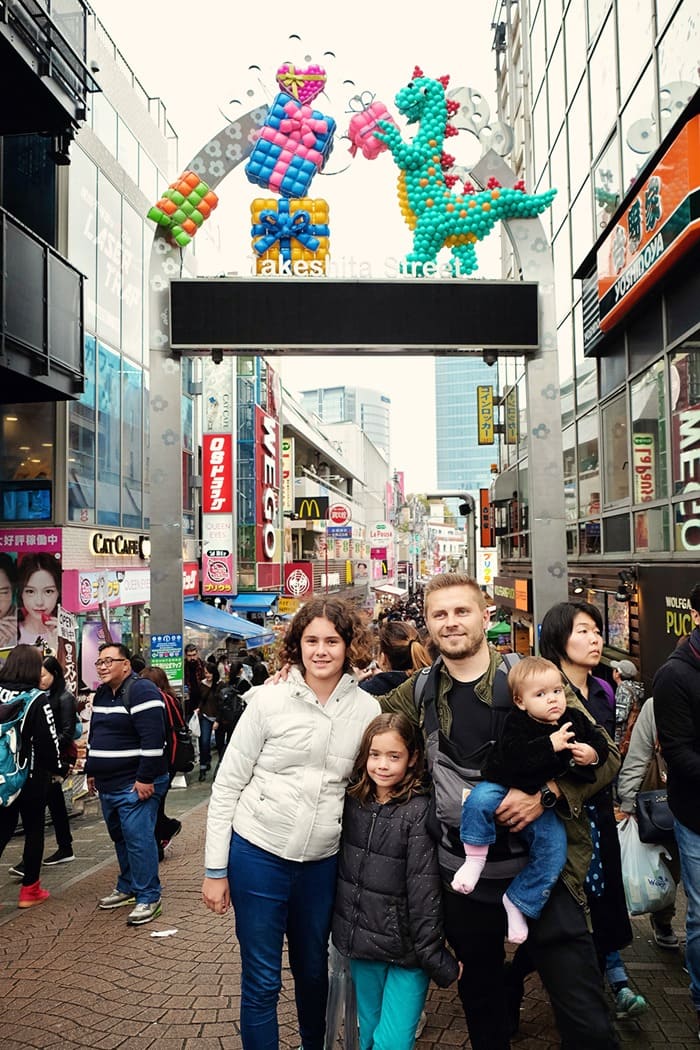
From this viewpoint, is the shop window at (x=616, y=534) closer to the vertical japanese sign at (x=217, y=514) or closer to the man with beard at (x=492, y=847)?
the man with beard at (x=492, y=847)

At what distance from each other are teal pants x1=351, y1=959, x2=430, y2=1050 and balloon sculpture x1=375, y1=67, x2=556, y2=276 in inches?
301

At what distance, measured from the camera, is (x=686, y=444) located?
9.01 meters

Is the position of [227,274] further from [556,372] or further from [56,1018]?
[56,1018]

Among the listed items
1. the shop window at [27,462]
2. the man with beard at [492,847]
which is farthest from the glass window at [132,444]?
the man with beard at [492,847]

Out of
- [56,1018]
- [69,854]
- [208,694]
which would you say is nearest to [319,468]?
[208,694]

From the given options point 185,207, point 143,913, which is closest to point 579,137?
point 185,207

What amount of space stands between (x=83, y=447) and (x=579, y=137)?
10.9 meters

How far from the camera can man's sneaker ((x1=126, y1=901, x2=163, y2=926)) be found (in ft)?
15.6

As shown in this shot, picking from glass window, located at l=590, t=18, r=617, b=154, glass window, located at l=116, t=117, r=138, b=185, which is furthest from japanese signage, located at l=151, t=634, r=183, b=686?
glass window, located at l=116, t=117, r=138, b=185

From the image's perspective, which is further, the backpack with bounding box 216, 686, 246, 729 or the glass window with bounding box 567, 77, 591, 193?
the glass window with bounding box 567, 77, 591, 193

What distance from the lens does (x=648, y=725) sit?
3.91 metres

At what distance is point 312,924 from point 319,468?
44.4m

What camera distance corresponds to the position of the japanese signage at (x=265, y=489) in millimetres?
24094

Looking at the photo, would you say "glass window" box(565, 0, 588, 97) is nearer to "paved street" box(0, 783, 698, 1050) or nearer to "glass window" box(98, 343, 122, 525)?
"glass window" box(98, 343, 122, 525)
